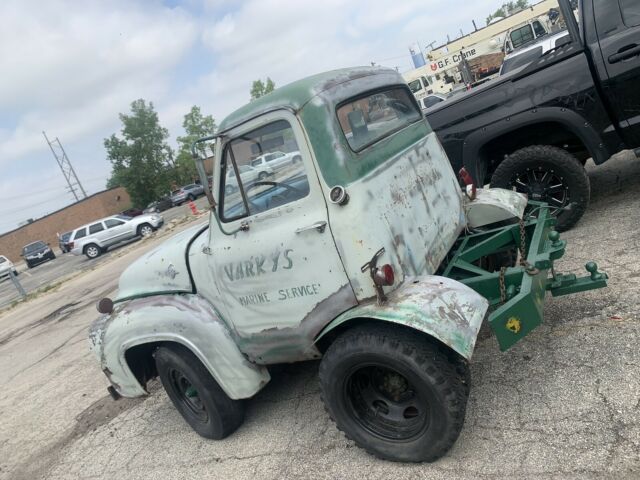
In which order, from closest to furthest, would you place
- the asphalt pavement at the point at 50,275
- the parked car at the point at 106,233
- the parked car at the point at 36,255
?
the asphalt pavement at the point at 50,275, the parked car at the point at 106,233, the parked car at the point at 36,255

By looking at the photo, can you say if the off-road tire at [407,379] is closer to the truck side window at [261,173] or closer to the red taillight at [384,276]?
the red taillight at [384,276]

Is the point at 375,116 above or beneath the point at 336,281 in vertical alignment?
above

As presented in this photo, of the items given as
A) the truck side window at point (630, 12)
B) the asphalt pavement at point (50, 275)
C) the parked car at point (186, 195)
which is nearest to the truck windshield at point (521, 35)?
the asphalt pavement at point (50, 275)

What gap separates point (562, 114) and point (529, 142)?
25.7 inches

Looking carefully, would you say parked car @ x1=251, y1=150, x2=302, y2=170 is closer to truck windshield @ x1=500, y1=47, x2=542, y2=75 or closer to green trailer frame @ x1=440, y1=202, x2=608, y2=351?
green trailer frame @ x1=440, y1=202, x2=608, y2=351

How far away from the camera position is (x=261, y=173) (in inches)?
119

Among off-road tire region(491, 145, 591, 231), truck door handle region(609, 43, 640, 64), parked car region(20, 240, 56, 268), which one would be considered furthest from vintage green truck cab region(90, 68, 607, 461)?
parked car region(20, 240, 56, 268)

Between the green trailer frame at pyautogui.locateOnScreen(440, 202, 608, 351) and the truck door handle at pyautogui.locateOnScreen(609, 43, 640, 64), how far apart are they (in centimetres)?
145

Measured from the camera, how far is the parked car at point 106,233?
2481 cm

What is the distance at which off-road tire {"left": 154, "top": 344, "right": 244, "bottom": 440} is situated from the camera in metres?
3.41

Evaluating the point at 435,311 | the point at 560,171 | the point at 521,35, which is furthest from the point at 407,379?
the point at 521,35

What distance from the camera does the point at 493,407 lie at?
2906mm

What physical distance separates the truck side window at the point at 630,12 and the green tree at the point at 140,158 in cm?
4896

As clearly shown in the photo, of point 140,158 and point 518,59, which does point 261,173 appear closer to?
point 518,59
